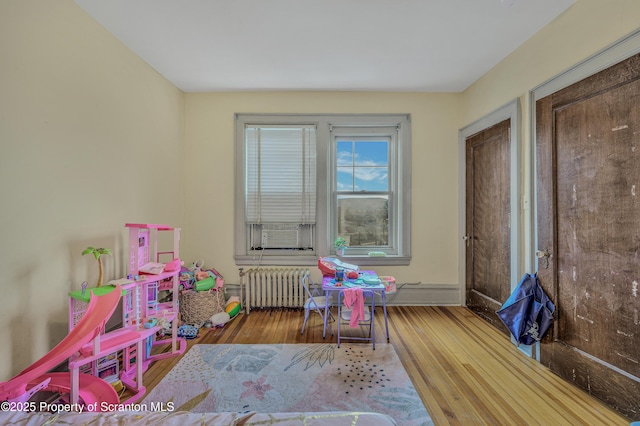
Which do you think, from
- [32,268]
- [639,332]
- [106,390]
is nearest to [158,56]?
[32,268]

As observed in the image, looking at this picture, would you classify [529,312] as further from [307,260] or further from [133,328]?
[133,328]

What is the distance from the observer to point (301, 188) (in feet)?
12.1

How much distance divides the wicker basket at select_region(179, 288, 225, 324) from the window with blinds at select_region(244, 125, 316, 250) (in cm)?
87

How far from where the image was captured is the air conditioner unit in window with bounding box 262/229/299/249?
3.74 m

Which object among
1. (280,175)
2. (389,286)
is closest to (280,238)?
(280,175)

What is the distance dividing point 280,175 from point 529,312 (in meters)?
3.10

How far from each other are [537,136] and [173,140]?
400 cm

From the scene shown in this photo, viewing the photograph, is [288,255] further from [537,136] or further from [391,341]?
[537,136]

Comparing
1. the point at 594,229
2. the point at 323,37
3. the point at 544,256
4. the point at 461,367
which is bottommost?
the point at 461,367

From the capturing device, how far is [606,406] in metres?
1.84

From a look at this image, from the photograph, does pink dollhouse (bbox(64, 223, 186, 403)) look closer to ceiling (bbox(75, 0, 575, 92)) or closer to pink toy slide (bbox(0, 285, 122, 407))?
pink toy slide (bbox(0, 285, 122, 407))

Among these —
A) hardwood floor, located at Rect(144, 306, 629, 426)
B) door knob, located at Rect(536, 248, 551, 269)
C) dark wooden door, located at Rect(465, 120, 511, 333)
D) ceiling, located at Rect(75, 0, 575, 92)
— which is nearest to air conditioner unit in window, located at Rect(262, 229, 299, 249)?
hardwood floor, located at Rect(144, 306, 629, 426)

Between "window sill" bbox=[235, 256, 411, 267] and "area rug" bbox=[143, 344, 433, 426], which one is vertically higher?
"window sill" bbox=[235, 256, 411, 267]

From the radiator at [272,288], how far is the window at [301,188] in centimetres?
21
